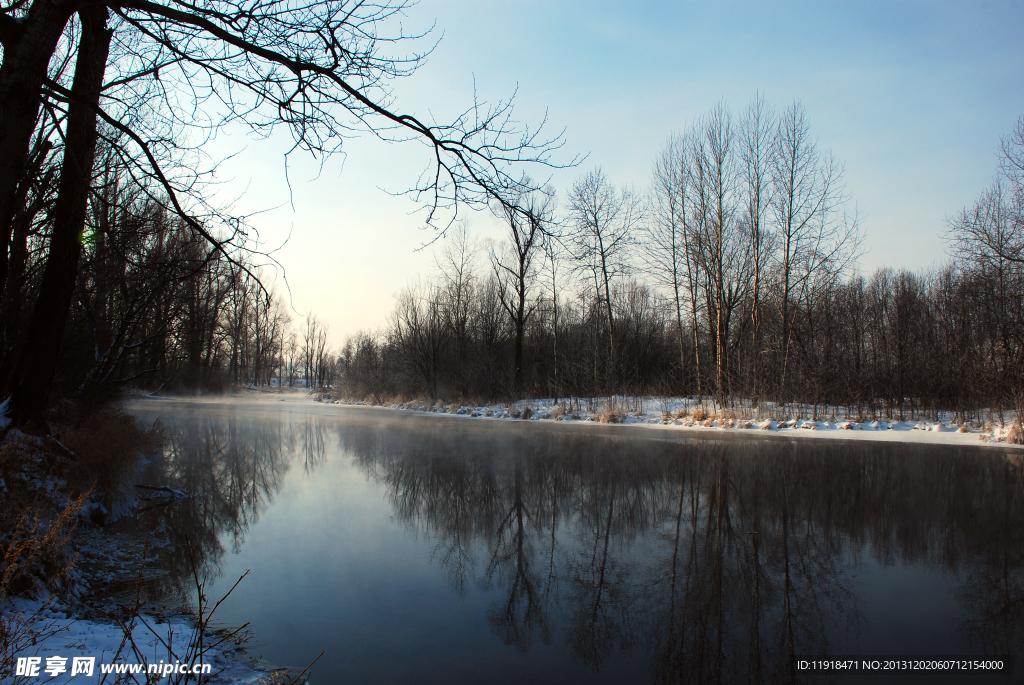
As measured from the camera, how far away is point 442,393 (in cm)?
3291

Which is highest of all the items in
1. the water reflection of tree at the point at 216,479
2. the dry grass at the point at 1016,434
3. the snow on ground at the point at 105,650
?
the dry grass at the point at 1016,434

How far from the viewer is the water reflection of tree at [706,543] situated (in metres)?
3.77

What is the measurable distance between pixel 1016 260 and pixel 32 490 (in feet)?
80.4

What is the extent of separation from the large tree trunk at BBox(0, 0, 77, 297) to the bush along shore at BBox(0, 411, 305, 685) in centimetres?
199

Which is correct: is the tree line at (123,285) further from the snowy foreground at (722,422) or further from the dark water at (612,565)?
the snowy foreground at (722,422)

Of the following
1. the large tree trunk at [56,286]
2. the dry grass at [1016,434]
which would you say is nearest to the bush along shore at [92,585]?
the large tree trunk at [56,286]

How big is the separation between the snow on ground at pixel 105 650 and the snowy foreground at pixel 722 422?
603 inches

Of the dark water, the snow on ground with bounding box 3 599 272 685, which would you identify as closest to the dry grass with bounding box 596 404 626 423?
the dark water

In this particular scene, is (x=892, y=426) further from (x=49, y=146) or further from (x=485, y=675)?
(x=49, y=146)

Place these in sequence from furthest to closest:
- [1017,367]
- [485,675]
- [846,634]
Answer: [1017,367], [846,634], [485,675]

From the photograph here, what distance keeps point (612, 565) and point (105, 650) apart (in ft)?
11.8

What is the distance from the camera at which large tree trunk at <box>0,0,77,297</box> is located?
351 cm

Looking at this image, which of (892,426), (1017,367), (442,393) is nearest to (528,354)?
(442,393)

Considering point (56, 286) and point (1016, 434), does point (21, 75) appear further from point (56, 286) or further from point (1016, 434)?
point (1016, 434)
